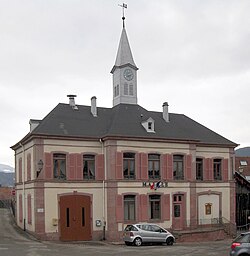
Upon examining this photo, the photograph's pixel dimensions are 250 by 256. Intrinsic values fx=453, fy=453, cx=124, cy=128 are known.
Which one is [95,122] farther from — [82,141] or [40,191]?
[40,191]

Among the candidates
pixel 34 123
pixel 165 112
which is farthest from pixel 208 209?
pixel 34 123

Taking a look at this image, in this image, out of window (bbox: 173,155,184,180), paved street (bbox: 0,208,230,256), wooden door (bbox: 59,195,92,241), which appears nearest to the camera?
paved street (bbox: 0,208,230,256)

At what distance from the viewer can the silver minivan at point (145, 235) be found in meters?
29.4

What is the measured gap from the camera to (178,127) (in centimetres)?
3947

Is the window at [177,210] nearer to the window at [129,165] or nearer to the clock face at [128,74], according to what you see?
the window at [129,165]

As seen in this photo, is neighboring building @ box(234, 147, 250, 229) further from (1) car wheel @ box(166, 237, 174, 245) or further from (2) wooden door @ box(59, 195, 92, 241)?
(2) wooden door @ box(59, 195, 92, 241)

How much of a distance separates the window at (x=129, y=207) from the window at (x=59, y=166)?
5147 millimetres

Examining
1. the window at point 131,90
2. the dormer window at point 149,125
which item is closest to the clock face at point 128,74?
the window at point 131,90

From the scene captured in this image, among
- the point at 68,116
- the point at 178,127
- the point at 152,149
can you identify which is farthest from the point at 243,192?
the point at 68,116

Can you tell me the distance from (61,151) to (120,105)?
8.48 metres

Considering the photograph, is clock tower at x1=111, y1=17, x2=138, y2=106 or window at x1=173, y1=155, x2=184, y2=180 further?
clock tower at x1=111, y1=17, x2=138, y2=106

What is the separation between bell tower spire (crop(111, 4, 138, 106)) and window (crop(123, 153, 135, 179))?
679cm

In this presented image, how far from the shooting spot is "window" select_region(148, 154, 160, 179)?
36.0 metres

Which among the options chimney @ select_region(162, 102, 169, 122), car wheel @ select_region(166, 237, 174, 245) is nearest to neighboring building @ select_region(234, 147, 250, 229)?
chimney @ select_region(162, 102, 169, 122)
